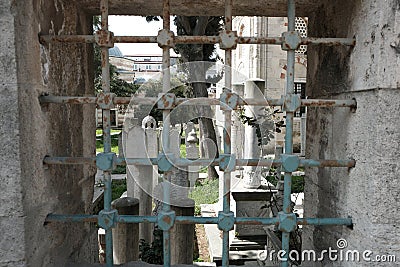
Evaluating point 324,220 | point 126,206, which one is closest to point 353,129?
point 324,220

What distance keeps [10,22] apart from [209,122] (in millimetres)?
7583

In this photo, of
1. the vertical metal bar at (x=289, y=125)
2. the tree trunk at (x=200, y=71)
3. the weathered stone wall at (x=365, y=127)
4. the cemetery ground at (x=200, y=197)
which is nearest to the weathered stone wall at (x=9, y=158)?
the vertical metal bar at (x=289, y=125)

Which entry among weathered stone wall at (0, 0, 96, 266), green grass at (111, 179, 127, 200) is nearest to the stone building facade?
green grass at (111, 179, 127, 200)

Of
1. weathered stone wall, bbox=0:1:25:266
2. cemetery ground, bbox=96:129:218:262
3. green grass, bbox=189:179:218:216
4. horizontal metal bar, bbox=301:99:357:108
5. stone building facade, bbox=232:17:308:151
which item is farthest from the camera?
stone building facade, bbox=232:17:308:151

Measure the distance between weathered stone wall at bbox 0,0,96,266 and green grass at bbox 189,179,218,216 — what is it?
502 cm

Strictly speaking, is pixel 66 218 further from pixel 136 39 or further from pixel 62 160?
pixel 136 39

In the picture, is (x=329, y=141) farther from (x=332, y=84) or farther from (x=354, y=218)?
(x=354, y=218)

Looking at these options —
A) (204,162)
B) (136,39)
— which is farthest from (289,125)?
(136,39)

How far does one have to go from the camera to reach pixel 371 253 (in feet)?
3.95

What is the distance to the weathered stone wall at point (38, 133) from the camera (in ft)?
3.76

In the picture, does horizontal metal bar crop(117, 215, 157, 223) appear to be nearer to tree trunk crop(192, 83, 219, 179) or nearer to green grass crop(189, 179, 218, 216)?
green grass crop(189, 179, 218, 216)

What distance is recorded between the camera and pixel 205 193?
7582 millimetres

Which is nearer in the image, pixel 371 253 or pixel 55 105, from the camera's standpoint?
pixel 371 253

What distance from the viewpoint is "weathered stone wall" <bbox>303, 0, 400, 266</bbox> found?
1.15 m
